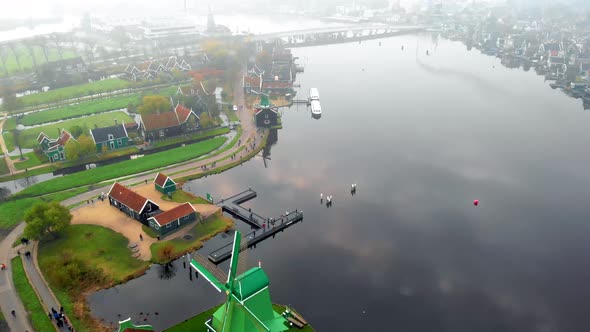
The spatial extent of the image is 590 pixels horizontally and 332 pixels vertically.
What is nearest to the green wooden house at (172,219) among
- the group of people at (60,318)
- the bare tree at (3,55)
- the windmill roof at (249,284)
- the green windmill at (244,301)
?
the group of people at (60,318)

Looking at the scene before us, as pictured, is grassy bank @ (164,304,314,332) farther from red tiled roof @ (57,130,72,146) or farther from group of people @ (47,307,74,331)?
red tiled roof @ (57,130,72,146)

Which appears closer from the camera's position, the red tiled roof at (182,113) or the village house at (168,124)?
the village house at (168,124)

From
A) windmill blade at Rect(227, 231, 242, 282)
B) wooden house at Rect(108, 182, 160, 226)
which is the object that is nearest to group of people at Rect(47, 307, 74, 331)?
wooden house at Rect(108, 182, 160, 226)

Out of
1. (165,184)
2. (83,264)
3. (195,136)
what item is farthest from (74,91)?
(83,264)

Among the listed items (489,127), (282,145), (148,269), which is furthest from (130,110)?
(489,127)

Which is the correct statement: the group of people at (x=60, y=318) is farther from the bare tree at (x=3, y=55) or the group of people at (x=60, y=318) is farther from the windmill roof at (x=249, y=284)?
the bare tree at (x=3, y=55)
